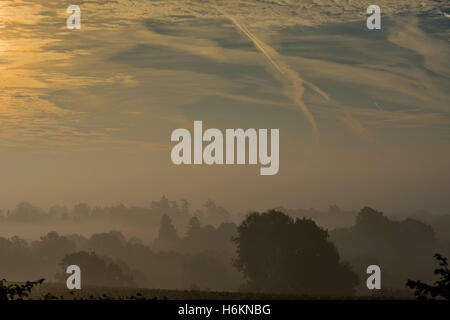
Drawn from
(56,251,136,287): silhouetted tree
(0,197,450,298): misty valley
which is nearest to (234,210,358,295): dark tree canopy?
(0,197,450,298): misty valley

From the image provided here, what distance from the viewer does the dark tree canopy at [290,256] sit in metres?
87.4

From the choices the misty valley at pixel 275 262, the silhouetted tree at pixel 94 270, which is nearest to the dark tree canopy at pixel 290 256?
the misty valley at pixel 275 262

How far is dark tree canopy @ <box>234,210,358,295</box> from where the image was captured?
87438mm

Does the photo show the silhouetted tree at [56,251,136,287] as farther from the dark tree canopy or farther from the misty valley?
the dark tree canopy

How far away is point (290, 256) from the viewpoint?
289 feet

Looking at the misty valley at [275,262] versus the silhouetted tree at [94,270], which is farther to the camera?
the silhouetted tree at [94,270]

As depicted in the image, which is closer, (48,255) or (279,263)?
(279,263)

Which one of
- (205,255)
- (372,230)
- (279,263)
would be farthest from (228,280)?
(279,263)

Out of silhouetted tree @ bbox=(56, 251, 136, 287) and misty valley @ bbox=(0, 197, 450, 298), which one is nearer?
misty valley @ bbox=(0, 197, 450, 298)

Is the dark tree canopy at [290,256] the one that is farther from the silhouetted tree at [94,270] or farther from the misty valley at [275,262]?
the silhouetted tree at [94,270]

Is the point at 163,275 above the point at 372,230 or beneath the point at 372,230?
beneath

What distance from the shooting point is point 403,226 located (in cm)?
18612
